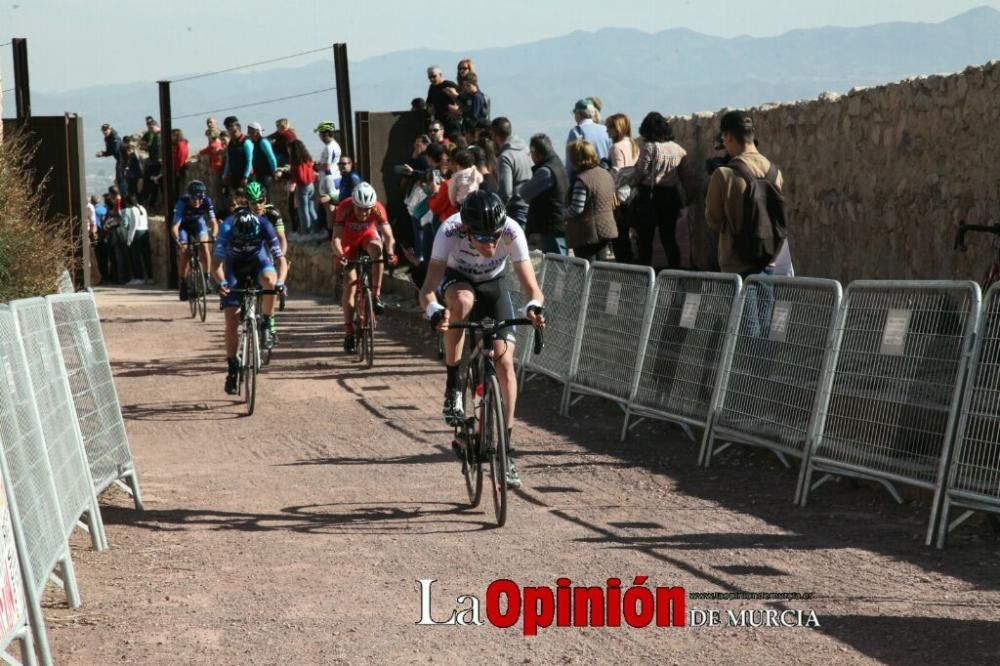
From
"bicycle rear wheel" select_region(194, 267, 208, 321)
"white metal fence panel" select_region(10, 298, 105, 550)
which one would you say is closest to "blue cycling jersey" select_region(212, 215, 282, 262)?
"white metal fence panel" select_region(10, 298, 105, 550)

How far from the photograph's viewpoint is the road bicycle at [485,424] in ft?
29.1

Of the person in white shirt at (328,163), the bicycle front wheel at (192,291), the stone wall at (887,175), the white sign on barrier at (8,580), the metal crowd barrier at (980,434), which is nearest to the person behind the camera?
the white sign on barrier at (8,580)

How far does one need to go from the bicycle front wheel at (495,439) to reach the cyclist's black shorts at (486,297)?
740 millimetres

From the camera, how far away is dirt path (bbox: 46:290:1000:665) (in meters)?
6.48

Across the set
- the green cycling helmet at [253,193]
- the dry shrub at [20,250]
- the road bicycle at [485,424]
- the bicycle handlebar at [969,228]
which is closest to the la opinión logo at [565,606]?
the road bicycle at [485,424]

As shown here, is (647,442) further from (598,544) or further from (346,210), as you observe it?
(346,210)

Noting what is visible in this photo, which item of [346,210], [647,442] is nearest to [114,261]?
[346,210]

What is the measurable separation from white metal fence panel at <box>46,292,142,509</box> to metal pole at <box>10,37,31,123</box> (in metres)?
20.5

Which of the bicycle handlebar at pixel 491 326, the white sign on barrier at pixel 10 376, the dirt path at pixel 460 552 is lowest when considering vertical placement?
the dirt path at pixel 460 552

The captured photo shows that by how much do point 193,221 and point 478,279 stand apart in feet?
49.2

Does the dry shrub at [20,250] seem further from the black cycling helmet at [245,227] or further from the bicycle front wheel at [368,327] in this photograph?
the bicycle front wheel at [368,327]

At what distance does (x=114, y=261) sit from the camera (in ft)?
127

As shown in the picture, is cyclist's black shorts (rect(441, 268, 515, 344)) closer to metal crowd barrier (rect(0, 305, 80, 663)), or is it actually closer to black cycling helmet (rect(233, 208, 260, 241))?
metal crowd barrier (rect(0, 305, 80, 663))

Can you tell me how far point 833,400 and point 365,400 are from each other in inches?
243
